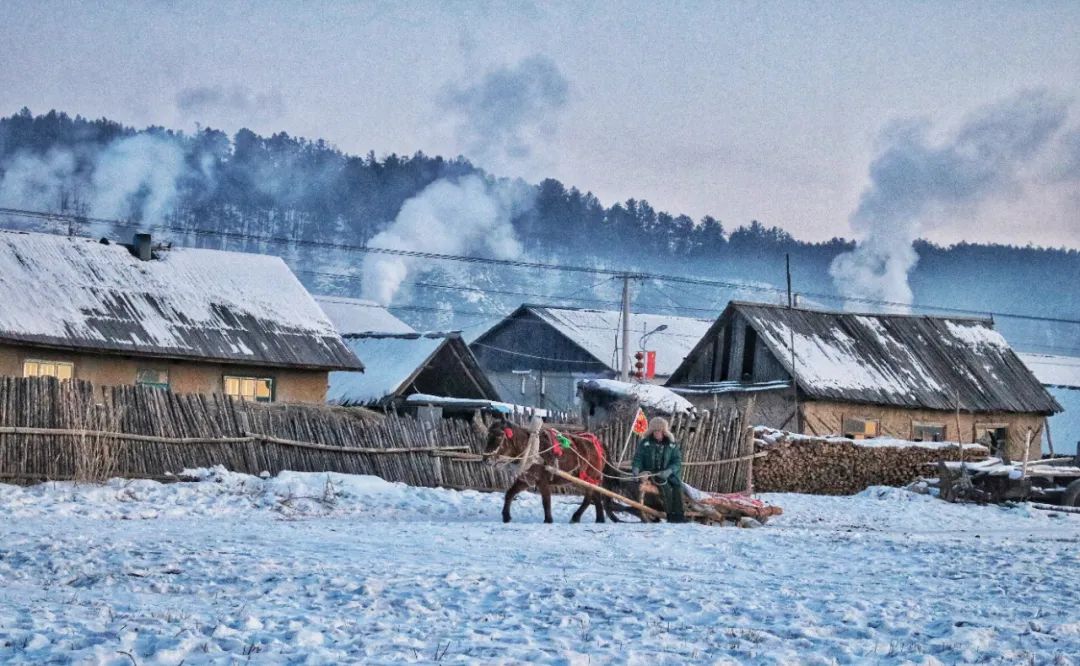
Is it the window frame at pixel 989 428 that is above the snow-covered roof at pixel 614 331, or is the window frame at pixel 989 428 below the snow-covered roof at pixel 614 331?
below

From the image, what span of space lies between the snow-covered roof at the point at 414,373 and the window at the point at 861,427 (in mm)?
10450

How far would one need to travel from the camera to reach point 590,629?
372 inches

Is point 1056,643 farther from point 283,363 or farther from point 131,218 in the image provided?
point 131,218

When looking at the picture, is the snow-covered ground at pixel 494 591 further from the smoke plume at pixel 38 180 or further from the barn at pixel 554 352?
the smoke plume at pixel 38 180

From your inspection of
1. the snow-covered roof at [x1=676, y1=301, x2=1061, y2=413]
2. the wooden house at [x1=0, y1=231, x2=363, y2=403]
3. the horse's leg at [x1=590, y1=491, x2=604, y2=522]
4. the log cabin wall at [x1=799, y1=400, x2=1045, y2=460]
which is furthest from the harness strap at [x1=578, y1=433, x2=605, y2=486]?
the snow-covered roof at [x1=676, y1=301, x2=1061, y2=413]

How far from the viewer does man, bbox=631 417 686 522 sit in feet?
65.6

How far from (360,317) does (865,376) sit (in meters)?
30.9

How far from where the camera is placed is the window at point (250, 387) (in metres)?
32.8

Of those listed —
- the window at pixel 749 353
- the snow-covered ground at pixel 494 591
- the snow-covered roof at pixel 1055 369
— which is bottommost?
the snow-covered ground at pixel 494 591

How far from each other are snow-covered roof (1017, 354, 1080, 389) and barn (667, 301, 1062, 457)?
27.1 metres

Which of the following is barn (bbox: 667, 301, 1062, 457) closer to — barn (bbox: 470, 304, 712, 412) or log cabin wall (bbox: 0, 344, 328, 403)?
log cabin wall (bbox: 0, 344, 328, 403)

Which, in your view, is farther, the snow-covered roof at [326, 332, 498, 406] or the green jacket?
the snow-covered roof at [326, 332, 498, 406]

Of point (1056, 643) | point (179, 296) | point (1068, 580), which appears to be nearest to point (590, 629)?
point (1056, 643)

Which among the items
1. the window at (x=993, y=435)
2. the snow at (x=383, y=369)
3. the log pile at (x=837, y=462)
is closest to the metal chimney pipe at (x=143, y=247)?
the snow at (x=383, y=369)
